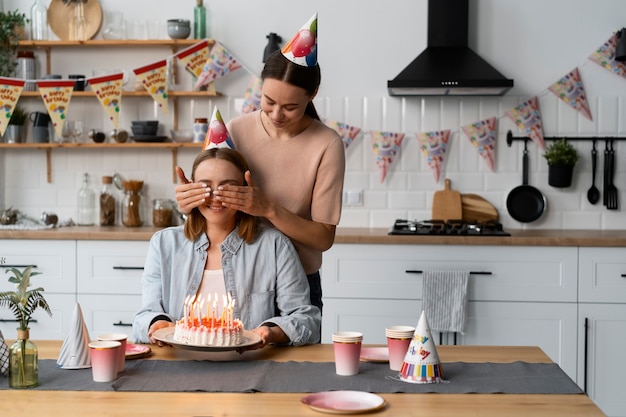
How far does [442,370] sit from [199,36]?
310cm

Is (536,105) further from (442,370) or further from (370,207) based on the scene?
(442,370)

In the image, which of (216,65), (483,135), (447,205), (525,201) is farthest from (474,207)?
(216,65)

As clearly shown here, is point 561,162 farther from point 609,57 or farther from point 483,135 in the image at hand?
point 609,57

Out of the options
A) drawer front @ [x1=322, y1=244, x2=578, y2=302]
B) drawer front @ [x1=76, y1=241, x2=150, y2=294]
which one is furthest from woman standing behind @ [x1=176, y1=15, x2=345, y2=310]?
drawer front @ [x1=76, y1=241, x2=150, y2=294]

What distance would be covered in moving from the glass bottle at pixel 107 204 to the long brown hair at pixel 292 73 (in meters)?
2.38

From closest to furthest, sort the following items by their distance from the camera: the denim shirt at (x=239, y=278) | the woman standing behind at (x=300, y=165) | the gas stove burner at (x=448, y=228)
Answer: the denim shirt at (x=239, y=278), the woman standing behind at (x=300, y=165), the gas stove burner at (x=448, y=228)

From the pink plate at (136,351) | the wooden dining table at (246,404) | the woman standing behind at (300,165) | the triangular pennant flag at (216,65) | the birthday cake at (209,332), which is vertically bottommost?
the wooden dining table at (246,404)

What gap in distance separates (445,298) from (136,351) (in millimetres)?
2114

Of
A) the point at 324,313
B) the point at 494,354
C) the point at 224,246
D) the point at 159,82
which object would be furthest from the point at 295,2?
the point at 494,354

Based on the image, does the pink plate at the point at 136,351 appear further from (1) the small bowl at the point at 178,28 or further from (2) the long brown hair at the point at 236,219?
(1) the small bowl at the point at 178,28

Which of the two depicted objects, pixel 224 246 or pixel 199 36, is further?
pixel 199 36

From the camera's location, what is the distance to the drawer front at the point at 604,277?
3.87 meters

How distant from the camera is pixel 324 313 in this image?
13.0 ft

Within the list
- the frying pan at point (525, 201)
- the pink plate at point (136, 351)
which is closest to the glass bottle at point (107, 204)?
the frying pan at point (525, 201)
